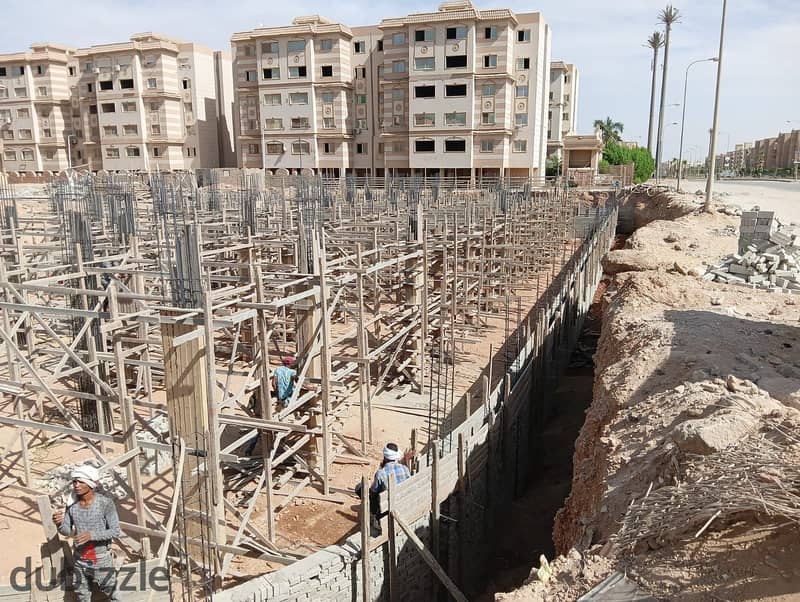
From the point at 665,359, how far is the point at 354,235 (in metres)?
8.31

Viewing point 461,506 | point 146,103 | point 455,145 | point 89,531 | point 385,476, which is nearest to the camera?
point 89,531

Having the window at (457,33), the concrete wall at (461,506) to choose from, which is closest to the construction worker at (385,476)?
the concrete wall at (461,506)

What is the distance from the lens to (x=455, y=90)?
44.2 metres

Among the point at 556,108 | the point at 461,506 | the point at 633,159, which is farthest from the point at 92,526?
the point at 633,159

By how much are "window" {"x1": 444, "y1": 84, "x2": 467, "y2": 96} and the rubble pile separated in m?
30.6

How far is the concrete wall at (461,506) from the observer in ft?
19.6

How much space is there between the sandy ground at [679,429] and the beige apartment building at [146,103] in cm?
4942

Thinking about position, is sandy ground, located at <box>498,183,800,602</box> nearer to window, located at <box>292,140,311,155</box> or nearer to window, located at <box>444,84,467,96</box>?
window, located at <box>444,84,467,96</box>

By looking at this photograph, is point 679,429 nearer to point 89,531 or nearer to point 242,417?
point 242,417

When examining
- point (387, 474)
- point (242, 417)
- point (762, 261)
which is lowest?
point (387, 474)

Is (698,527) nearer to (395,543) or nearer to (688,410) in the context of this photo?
(688,410)

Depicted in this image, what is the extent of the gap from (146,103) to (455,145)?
91.0ft

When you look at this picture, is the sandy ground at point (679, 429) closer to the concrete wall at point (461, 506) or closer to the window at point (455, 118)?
the concrete wall at point (461, 506)

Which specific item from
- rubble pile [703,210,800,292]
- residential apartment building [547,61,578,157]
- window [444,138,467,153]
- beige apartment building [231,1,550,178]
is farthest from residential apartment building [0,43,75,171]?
rubble pile [703,210,800,292]
